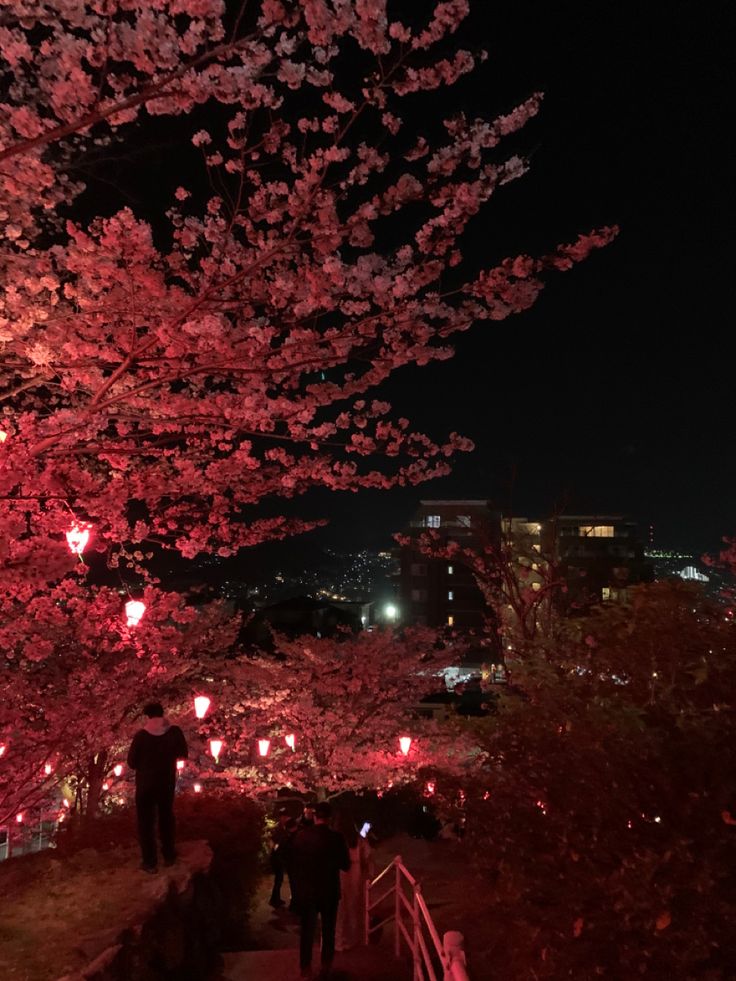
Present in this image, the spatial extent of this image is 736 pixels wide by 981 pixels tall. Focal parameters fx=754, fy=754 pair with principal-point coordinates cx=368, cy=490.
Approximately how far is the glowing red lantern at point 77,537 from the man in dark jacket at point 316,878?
362 cm

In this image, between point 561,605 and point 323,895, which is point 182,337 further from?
point 561,605

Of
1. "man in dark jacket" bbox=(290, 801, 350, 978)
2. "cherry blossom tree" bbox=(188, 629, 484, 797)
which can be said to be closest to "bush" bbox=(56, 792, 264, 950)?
"man in dark jacket" bbox=(290, 801, 350, 978)

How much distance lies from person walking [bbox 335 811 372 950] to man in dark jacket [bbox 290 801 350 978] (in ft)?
7.09

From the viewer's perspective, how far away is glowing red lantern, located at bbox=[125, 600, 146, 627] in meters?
9.12

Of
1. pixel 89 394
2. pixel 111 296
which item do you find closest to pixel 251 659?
pixel 89 394

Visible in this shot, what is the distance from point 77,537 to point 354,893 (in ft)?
16.1

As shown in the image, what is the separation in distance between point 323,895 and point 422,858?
44.0 ft

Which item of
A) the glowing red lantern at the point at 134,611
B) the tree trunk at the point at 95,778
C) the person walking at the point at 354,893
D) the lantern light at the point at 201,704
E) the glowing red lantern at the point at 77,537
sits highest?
the glowing red lantern at the point at 77,537

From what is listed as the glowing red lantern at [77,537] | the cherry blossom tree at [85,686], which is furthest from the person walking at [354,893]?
the glowing red lantern at [77,537]

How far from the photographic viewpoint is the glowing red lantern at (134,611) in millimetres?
9125

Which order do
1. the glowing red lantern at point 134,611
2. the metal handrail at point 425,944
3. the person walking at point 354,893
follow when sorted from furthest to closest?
the glowing red lantern at point 134,611, the person walking at point 354,893, the metal handrail at point 425,944

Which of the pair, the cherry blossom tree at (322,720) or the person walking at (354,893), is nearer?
the person walking at (354,893)

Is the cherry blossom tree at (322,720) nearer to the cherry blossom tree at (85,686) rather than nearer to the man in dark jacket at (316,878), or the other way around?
the cherry blossom tree at (85,686)

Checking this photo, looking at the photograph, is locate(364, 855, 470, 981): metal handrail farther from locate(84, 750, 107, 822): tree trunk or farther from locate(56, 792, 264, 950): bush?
locate(84, 750, 107, 822): tree trunk
